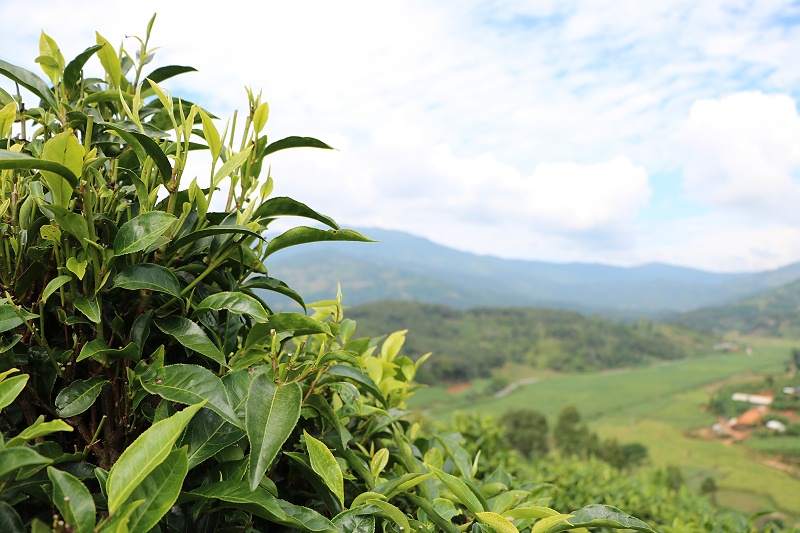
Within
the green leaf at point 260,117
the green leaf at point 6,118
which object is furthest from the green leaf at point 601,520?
the green leaf at point 6,118

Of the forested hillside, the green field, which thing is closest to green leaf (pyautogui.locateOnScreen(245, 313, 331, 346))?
the green field

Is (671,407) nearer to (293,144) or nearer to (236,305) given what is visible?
(293,144)

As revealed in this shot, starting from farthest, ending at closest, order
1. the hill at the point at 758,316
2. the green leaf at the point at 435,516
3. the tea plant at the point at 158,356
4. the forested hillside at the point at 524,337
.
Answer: the hill at the point at 758,316
the forested hillside at the point at 524,337
the green leaf at the point at 435,516
the tea plant at the point at 158,356

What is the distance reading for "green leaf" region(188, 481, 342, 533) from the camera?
0.82 m

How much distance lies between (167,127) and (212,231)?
62cm

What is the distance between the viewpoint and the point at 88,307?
0.93 metres

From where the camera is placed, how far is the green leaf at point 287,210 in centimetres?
106

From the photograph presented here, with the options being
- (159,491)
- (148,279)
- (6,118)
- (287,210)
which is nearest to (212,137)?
(287,210)

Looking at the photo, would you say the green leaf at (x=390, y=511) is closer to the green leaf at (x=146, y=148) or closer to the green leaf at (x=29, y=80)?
the green leaf at (x=146, y=148)

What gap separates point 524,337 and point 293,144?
105m

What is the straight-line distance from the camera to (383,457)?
1219 millimetres

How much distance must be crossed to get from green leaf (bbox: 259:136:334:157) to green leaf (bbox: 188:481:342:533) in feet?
2.16

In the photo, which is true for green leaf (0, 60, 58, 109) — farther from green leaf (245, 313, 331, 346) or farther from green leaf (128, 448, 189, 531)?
green leaf (128, 448, 189, 531)

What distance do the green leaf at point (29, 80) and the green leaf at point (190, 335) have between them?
23.6 inches
